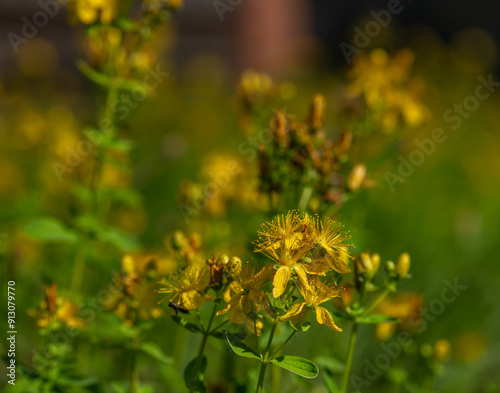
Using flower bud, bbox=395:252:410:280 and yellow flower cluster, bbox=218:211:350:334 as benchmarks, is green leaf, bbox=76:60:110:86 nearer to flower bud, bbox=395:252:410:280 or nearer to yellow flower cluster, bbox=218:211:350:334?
yellow flower cluster, bbox=218:211:350:334

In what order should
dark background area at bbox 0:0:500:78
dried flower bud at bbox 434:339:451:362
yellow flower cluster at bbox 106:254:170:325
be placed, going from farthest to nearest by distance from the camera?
1. dark background area at bbox 0:0:500:78
2. dried flower bud at bbox 434:339:451:362
3. yellow flower cluster at bbox 106:254:170:325

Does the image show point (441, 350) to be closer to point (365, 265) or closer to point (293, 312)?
point (365, 265)

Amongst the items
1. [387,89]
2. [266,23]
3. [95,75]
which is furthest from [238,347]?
[266,23]

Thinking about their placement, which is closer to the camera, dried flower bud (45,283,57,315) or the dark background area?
dried flower bud (45,283,57,315)

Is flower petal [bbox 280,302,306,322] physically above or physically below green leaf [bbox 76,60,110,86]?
below
